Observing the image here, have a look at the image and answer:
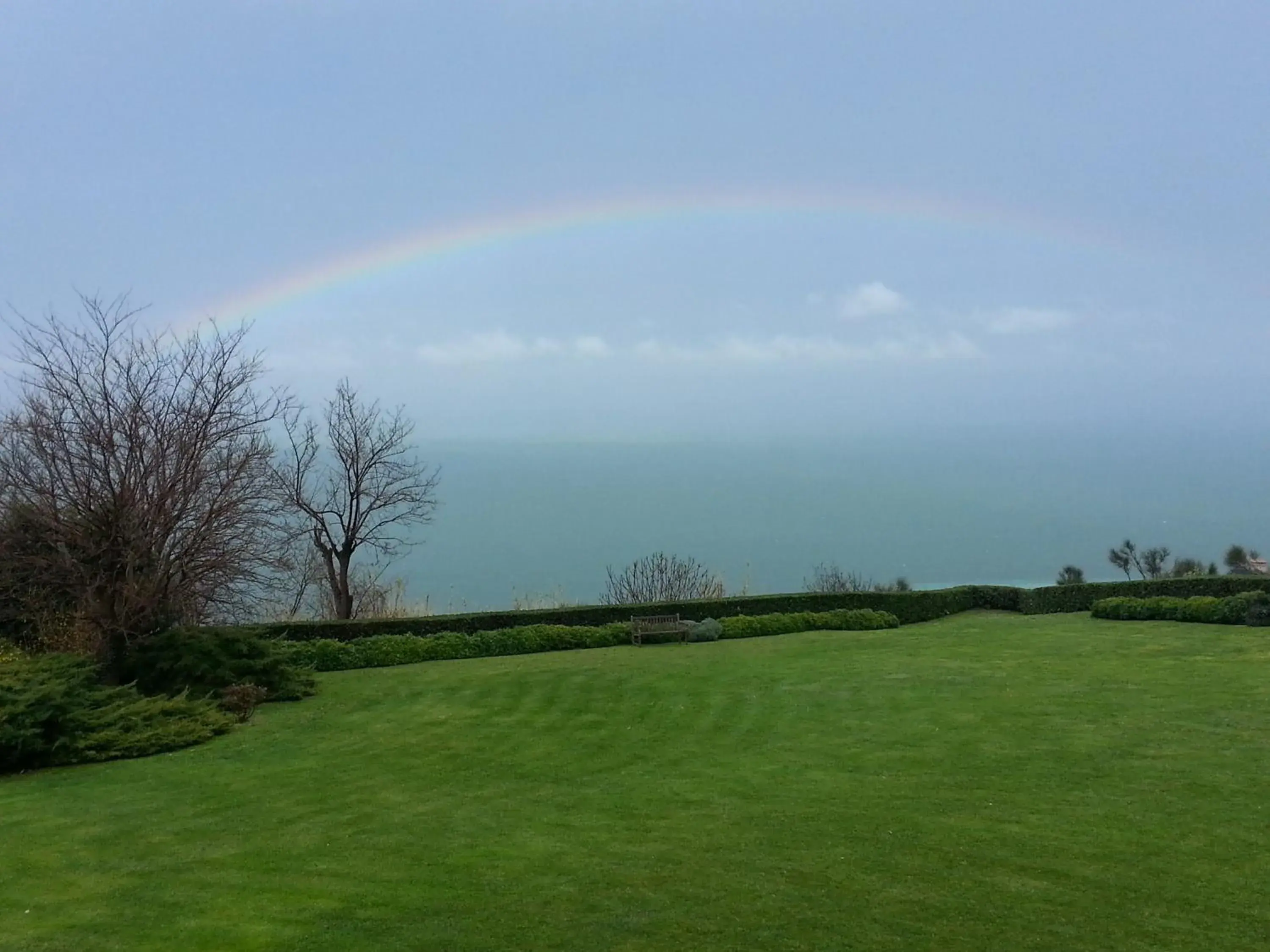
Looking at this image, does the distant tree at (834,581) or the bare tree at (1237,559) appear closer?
the bare tree at (1237,559)

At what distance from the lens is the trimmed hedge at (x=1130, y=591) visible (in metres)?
25.5

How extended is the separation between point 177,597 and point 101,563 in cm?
150

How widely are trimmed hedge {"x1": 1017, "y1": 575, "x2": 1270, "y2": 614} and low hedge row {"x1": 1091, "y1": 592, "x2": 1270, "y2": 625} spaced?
0.85m

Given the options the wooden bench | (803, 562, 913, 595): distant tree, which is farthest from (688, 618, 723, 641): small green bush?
(803, 562, 913, 595): distant tree

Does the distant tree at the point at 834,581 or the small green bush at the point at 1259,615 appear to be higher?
the distant tree at the point at 834,581

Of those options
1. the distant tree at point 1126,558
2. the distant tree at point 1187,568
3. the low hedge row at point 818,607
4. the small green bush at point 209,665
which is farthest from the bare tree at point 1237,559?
the small green bush at point 209,665

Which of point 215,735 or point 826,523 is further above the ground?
point 826,523

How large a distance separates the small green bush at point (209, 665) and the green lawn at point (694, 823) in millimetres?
1988

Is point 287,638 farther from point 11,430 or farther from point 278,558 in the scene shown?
point 11,430

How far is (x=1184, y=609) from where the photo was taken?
74.9 ft

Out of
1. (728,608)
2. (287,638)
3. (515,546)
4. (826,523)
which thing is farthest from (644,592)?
(826,523)

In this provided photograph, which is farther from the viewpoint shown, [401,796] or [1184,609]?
[1184,609]

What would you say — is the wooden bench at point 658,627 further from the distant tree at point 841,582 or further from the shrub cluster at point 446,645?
the distant tree at point 841,582

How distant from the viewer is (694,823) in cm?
877
